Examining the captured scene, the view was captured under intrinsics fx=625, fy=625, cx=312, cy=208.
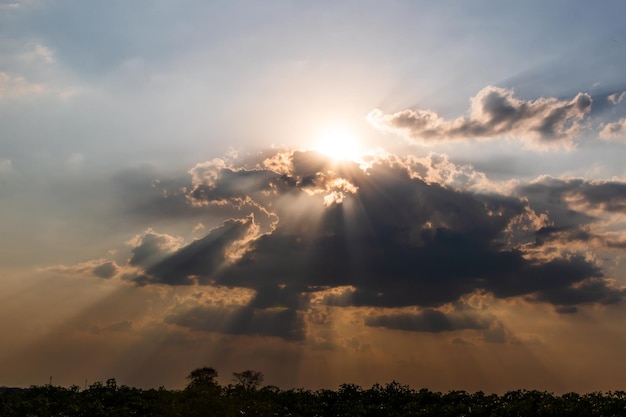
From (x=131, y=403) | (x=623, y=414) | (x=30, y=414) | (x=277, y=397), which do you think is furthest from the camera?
(x=277, y=397)

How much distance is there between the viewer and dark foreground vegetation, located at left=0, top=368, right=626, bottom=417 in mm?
43406

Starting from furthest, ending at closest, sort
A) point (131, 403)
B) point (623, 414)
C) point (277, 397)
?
point (277, 397)
point (131, 403)
point (623, 414)

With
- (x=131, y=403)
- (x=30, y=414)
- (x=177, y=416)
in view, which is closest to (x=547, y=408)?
(x=177, y=416)

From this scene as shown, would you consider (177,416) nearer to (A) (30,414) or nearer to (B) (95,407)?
(B) (95,407)

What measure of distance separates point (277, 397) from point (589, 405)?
2408 cm

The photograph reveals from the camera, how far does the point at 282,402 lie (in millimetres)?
51312

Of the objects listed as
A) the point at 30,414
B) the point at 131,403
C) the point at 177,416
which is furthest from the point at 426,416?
the point at 30,414

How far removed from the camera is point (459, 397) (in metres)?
48.9

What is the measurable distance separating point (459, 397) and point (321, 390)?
1175 cm

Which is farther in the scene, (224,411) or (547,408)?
(224,411)

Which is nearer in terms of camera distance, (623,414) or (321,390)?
(623,414)

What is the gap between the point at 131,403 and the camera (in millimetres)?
48500

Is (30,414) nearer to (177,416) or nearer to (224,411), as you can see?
(177,416)

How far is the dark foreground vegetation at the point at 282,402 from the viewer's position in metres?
43.4
